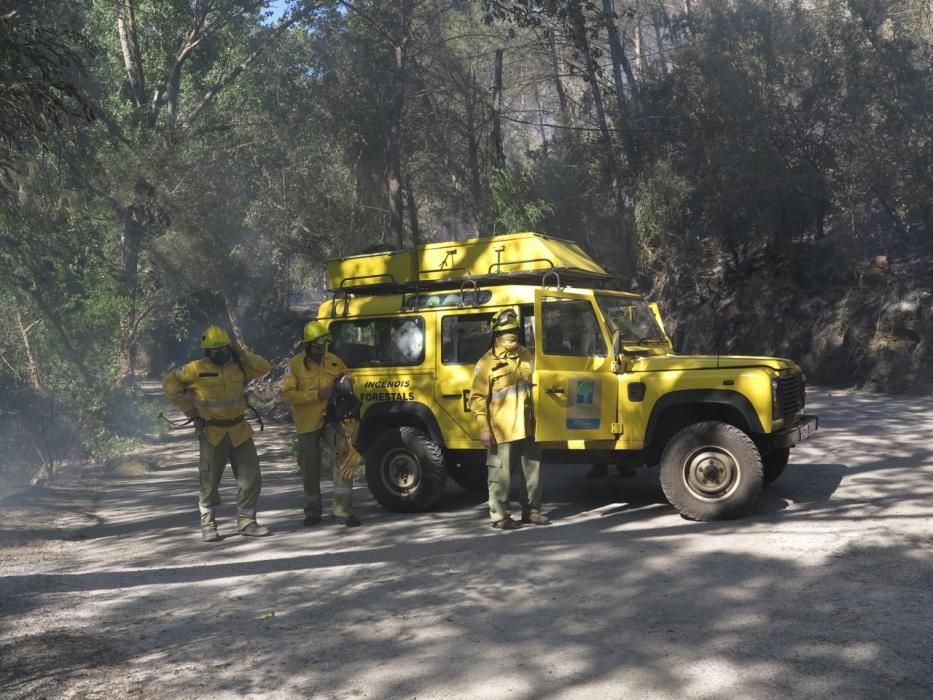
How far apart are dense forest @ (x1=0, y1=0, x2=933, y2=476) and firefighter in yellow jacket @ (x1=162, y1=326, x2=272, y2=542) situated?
8.08 meters

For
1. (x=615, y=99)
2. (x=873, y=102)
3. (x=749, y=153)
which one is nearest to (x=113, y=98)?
(x=615, y=99)

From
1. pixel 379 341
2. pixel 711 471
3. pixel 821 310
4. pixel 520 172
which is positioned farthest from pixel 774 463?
pixel 520 172

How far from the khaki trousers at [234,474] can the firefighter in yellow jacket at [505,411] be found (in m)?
2.04

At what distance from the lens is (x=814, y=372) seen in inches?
791

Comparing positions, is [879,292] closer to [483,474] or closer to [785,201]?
[785,201]

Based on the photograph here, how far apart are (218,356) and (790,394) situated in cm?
481

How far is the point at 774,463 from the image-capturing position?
874 centimetres

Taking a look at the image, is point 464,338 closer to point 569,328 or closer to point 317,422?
point 569,328

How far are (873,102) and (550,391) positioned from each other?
1758 centimetres

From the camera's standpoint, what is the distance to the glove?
857cm

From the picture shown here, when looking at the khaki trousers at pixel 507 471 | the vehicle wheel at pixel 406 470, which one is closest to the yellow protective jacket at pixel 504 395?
the khaki trousers at pixel 507 471

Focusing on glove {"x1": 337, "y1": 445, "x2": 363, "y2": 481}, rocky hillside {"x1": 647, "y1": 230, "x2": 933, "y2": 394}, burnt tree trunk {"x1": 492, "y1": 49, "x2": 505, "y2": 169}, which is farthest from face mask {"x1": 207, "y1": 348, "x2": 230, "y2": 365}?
burnt tree trunk {"x1": 492, "y1": 49, "x2": 505, "y2": 169}

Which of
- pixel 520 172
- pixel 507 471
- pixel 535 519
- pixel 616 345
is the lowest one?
pixel 535 519

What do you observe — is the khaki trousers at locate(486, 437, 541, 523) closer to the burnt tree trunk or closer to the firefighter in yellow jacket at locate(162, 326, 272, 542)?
the firefighter in yellow jacket at locate(162, 326, 272, 542)
